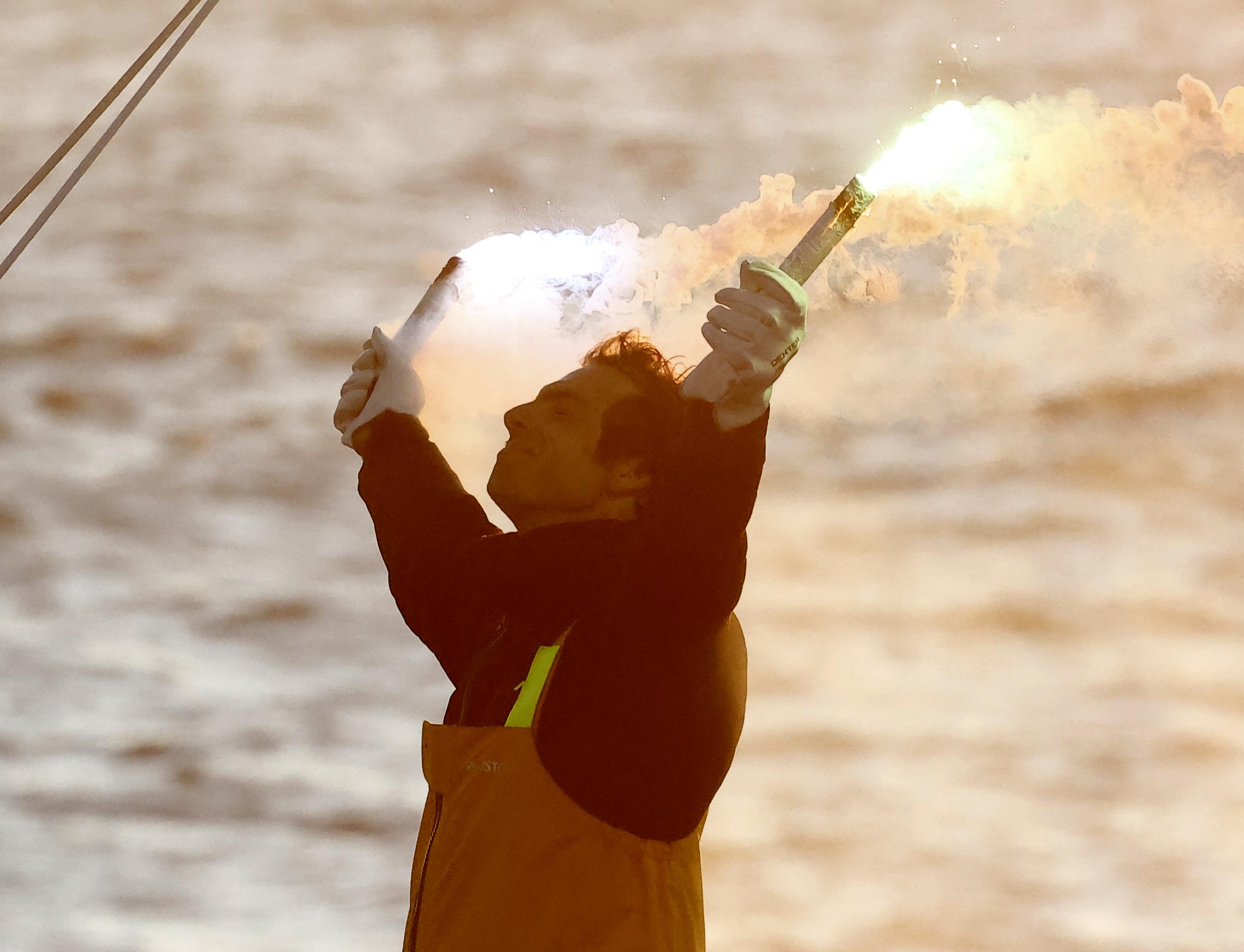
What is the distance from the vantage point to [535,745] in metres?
3.61

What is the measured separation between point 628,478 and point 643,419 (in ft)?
0.54

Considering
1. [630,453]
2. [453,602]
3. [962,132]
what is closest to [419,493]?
[453,602]

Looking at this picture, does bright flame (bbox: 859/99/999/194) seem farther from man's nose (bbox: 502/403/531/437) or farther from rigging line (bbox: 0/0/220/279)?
rigging line (bbox: 0/0/220/279)

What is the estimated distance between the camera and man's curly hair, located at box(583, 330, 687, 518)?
4.12m

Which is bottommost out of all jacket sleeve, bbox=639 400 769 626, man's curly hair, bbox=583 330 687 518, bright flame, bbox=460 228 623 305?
jacket sleeve, bbox=639 400 769 626

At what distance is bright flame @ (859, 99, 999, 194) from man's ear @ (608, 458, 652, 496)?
98 centimetres

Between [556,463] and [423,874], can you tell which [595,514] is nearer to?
[556,463]

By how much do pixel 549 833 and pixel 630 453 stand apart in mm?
1074

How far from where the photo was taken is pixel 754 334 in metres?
3.29

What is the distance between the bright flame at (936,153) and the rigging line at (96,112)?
6.75 feet

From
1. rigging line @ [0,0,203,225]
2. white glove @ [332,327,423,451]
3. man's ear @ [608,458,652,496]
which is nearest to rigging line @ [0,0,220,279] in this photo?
rigging line @ [0,0,203,225]

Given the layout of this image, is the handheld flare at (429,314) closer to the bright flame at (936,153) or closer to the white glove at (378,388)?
the white glove at (378,388)

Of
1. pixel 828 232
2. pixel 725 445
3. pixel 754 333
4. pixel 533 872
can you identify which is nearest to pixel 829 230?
pixel 828 232

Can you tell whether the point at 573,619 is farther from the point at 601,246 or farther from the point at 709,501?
the point at 601,246
